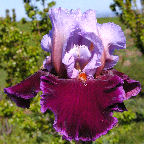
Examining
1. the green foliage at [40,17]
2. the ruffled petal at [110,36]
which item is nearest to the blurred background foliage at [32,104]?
the green foliage at [40,17]

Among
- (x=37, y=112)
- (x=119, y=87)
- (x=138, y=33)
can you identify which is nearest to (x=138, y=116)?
(x=138, y=33)

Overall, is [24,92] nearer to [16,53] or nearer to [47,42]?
[47,42]

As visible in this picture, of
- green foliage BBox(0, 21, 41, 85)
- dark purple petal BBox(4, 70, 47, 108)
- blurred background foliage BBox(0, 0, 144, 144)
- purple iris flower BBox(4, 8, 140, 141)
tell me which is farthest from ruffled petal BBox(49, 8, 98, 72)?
green foliage BBox(0, 21, 41, 85)

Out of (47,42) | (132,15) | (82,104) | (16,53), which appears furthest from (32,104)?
(132,15)

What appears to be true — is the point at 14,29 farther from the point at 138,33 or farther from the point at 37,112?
the point at 138,33

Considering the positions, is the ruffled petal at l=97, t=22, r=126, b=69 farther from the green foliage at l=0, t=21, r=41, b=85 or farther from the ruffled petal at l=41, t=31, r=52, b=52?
the green foliage at l=0, t=21, r=41, b=85

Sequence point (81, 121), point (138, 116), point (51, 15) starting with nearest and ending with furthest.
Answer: point (81, 121), point (51, 15), point (138, 116)

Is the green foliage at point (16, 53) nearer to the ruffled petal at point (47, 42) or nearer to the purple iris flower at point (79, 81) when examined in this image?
the ruffled petal at point (47, 42)

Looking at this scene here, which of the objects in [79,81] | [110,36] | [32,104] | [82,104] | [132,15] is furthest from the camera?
[132,15]
